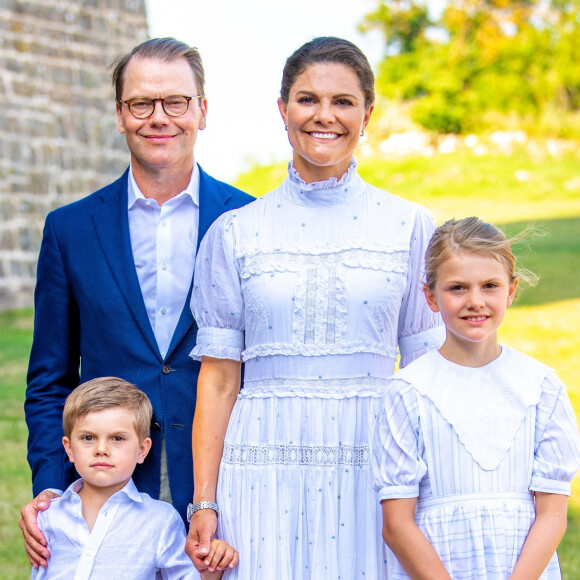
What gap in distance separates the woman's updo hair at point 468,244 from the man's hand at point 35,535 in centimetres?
123

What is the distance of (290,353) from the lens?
2586 mm

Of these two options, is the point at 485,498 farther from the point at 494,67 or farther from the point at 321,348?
the point at 494,67

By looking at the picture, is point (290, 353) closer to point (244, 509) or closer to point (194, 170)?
point (244, 509)

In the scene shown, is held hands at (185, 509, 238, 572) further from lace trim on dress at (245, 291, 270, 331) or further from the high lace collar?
the high lace collar

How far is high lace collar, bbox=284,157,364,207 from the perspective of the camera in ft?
8.73

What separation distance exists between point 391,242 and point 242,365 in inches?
21.3

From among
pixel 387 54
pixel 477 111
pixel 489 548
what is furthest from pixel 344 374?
pixel 387 54

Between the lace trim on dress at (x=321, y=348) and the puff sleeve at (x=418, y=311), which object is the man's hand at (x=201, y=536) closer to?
the lace trim on dress at (x=321, y=348)

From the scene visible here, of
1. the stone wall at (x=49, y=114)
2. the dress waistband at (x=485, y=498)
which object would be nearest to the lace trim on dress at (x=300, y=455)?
the dress waistband at (x=485, y=498)

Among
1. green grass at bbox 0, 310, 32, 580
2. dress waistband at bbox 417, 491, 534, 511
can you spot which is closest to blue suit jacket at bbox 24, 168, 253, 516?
dress waistband at bbox 417, 491, 534, 511

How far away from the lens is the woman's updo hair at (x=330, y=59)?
2.61 m

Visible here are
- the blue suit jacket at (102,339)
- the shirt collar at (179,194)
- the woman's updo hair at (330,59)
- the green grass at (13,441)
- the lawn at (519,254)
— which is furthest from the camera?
the lawn at (519,254)

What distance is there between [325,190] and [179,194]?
1.76ft

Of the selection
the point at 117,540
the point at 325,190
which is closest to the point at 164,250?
the point at 325,190
